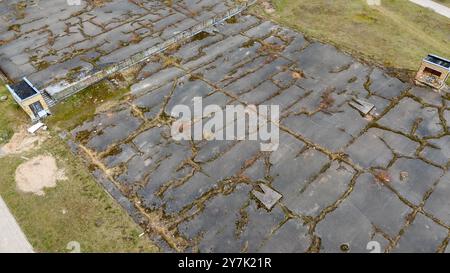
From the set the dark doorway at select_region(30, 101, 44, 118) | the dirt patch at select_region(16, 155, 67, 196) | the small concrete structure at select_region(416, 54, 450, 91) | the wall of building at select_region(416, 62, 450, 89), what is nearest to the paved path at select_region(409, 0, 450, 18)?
the small concrete structure at select_region(416, 54, 450, 91)

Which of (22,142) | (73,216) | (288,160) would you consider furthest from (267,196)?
(22,142)

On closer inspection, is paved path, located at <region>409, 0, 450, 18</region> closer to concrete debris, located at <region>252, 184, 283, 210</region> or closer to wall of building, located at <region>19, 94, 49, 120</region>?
concrete debris, located at <region>252, 184, 283, 210</region>

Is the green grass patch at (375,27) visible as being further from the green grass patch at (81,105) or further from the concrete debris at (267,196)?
the green grass patch at (81,105)

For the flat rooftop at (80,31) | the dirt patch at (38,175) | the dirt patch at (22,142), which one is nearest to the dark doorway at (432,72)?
the flat rooftop at (80,31)

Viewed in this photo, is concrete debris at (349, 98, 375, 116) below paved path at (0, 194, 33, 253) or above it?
above

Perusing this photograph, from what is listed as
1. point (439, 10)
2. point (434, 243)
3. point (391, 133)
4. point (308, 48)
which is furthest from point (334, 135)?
point (439, 10)
